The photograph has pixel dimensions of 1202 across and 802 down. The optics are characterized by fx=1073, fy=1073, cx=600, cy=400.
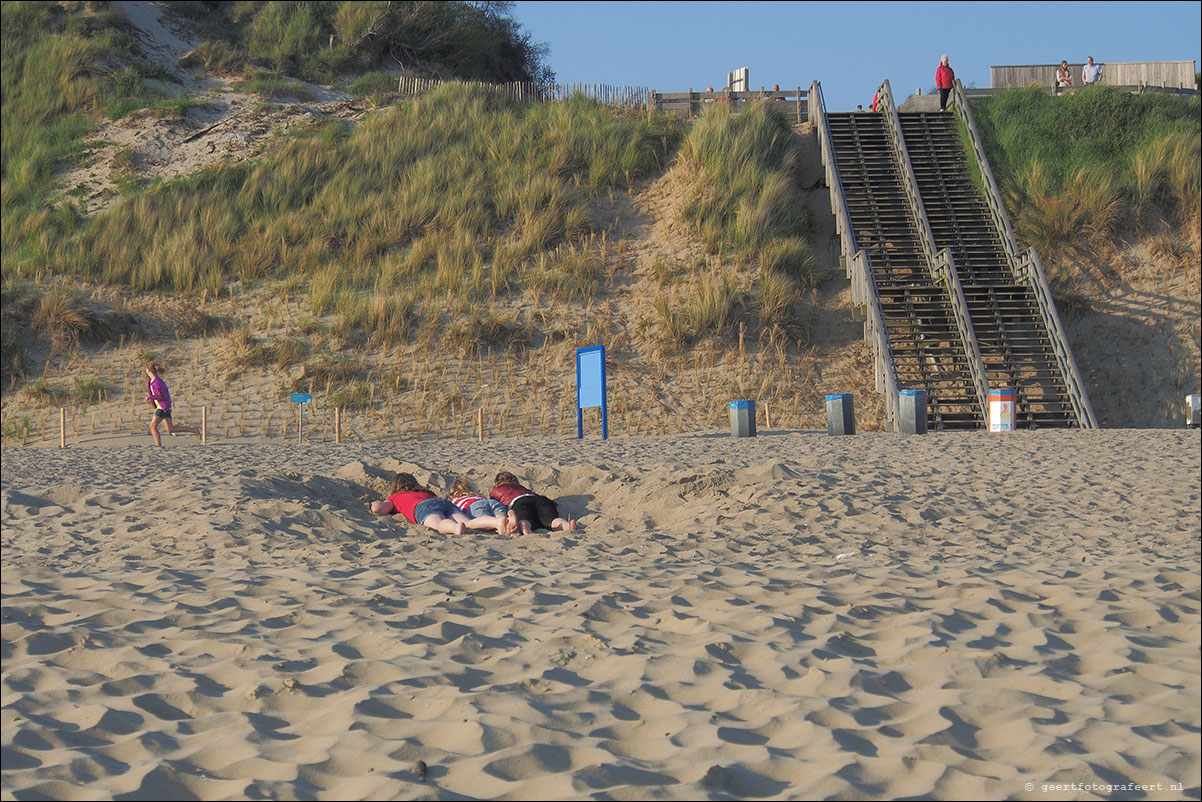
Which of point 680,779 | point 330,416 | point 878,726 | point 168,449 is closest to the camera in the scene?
point 680,779

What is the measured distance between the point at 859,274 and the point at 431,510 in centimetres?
1338

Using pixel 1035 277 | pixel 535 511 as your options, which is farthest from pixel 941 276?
pixel 535 511

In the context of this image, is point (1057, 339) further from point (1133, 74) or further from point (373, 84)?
point (373, 84)

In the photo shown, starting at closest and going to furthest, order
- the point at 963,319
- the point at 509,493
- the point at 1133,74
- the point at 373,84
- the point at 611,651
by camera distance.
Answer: the point at 611,651 < the point at 509,493 < the point at 963,319 < the point at 1133,74 < the point at 373,84

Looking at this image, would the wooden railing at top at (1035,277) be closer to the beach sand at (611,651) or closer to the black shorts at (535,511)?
the beach sand at (611,651)

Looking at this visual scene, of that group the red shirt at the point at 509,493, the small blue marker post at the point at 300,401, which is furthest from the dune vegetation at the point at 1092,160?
the red shirt at the point at 509,493

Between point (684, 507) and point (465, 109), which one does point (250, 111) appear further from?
point (684, 507)

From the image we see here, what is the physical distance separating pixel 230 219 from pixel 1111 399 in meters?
18.6

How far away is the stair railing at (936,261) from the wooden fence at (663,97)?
271 cm

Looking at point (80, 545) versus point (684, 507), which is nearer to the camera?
point (80, 545)

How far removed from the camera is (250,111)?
27594 mm

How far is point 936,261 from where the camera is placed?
19.3 metres

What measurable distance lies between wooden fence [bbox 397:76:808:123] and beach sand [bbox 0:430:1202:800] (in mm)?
19976

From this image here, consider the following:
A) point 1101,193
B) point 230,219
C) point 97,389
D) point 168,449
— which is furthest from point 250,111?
point 1101,193
